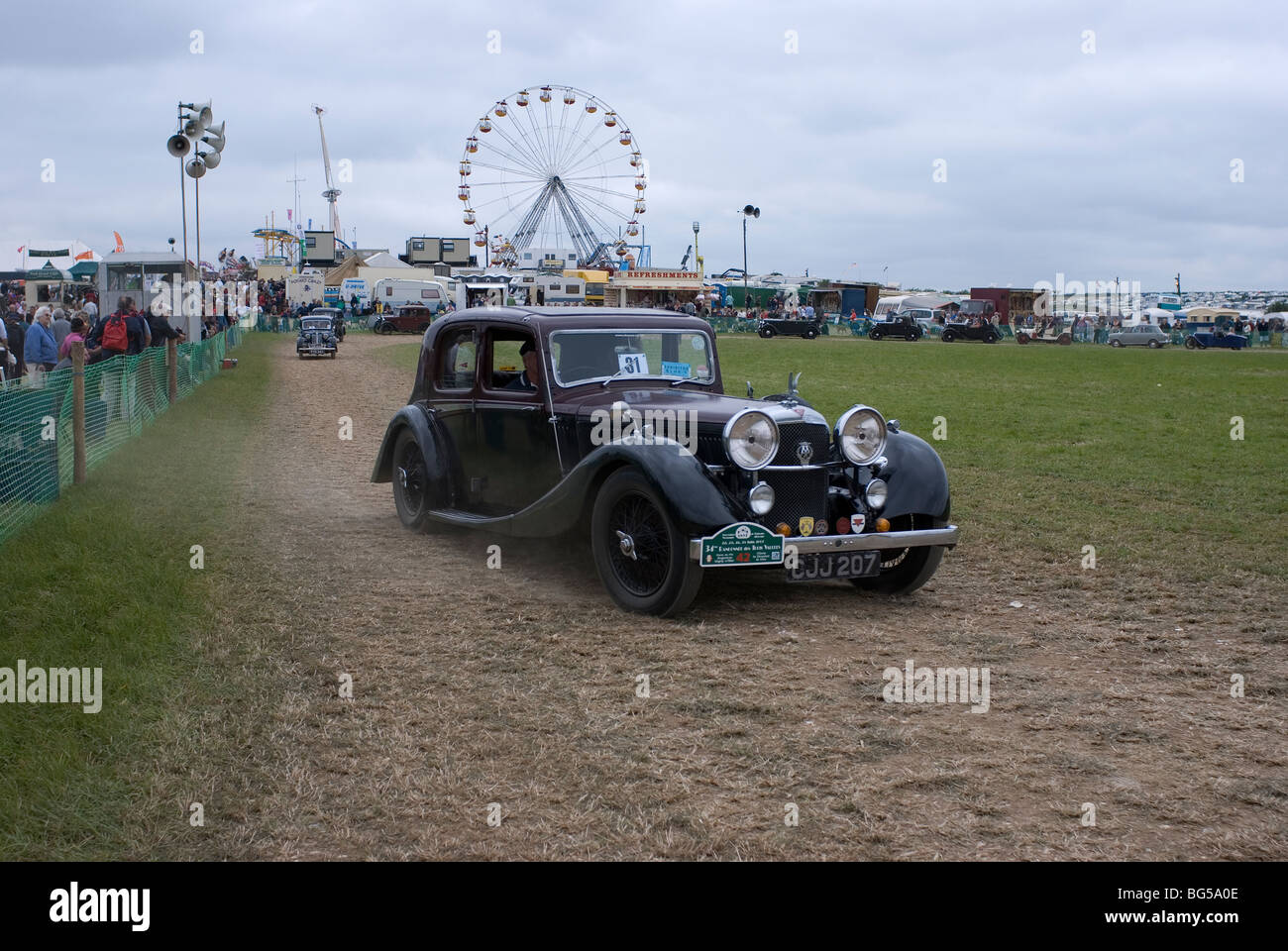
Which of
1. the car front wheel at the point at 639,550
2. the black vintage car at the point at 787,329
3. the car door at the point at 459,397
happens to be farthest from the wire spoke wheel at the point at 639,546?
the black vintage car at the point at 787,329

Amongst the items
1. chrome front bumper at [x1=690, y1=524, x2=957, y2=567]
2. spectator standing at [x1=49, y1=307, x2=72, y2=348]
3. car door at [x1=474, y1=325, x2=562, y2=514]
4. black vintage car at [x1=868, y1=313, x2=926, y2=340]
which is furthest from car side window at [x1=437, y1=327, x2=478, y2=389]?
black vintage car at [x1=868, y1=313, x2=926, y2=340]

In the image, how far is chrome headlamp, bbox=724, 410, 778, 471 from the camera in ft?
21.1

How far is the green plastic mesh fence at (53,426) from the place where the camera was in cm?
890

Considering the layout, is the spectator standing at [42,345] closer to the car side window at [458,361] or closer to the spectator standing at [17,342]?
the spectator standing at [17,342]

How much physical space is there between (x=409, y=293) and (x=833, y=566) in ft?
185

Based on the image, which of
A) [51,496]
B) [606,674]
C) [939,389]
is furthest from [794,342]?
[606,674]

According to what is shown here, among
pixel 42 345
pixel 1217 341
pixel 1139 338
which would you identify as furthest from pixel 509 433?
pixel 1139 338

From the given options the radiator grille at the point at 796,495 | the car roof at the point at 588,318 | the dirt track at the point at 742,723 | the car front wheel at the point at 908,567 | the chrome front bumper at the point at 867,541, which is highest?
the car roof at the point at 588,318

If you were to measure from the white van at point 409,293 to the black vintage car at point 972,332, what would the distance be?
25.2 meters

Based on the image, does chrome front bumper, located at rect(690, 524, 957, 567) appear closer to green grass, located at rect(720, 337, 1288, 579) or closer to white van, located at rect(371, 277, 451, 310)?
green grass, located at rect(720, 337, 1288, 579)

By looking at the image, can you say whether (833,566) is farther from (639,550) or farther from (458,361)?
(458,361)

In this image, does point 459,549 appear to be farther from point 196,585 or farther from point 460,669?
point 460,669

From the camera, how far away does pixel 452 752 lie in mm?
4449
